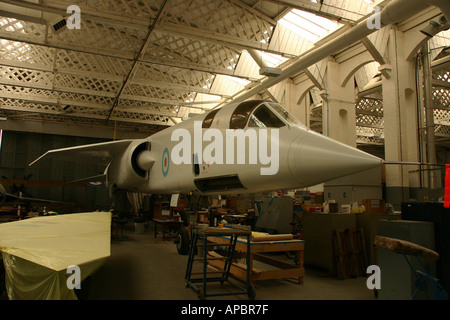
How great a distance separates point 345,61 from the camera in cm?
1272

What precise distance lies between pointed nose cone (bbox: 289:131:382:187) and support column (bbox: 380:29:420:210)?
718 centimetres

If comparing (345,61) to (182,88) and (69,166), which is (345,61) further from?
(69,166)

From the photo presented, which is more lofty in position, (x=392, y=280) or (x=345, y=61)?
(x=345, y=61)

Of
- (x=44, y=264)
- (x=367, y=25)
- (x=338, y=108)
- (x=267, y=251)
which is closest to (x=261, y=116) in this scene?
(x=267, y=251)

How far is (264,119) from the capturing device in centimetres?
493

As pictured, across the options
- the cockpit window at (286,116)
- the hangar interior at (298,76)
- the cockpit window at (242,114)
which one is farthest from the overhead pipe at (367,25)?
the cockpit window at (242,114)

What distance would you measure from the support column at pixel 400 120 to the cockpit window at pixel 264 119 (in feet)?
22.7

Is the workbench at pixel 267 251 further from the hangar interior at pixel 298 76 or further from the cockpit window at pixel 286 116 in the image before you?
the cockpit window at pixel 286 116

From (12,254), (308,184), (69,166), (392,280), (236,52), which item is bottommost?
(392,280)

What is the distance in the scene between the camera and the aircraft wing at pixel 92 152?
393 inches

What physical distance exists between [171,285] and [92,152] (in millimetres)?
7130
